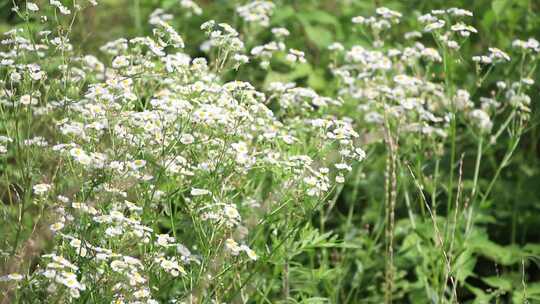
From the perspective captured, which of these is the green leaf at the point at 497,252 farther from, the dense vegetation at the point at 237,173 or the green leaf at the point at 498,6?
the green leaf at the point at 498,6

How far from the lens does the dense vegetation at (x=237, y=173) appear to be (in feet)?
8.91

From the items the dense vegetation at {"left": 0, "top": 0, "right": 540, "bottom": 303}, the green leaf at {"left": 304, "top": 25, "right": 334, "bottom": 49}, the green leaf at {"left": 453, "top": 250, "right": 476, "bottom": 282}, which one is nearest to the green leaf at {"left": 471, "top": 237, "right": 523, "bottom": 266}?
the dense vegetation at {"left": 0, "top": 0, "right": 540, "bottom": 303}

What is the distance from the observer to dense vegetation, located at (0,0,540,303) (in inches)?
107

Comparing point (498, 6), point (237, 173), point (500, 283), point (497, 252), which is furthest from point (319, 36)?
point (237, 173)

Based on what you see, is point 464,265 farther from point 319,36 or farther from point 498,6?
point 319,36

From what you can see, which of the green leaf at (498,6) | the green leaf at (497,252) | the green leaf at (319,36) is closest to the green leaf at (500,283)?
the green leaf at (497,252)

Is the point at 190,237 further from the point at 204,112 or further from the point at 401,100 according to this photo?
the point at 401,100

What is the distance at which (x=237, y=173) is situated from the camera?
2.93 meters

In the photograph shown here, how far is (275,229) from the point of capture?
3.04 meters

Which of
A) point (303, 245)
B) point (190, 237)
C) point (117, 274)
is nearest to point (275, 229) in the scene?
point (303, 245)

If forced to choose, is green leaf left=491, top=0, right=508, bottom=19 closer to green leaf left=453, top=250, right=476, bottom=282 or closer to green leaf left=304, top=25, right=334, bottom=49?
green leaf left=304, top=25, right=334, bottom=49

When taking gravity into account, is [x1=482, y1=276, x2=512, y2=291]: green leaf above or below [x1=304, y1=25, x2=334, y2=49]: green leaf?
below

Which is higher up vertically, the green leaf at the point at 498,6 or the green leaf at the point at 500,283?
the green leaf at the point at 498,6

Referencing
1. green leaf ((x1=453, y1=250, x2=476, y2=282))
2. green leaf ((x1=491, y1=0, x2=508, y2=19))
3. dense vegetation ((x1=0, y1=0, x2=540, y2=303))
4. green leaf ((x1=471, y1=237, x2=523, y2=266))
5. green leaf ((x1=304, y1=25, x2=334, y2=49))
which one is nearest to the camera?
dense vegetation ((x1=0, y1=0, x2=540, y2=303))
